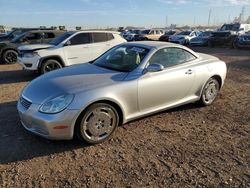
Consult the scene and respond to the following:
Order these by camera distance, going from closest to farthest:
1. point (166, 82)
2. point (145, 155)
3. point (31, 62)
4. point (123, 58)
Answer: point (145, 155)
point (166, 82)
point (123, 58)
point (31, 62)

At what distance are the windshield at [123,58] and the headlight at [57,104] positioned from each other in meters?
1.26

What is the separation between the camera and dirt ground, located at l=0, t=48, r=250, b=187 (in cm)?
339

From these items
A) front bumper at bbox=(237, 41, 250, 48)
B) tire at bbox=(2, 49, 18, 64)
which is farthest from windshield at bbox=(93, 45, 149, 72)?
front bumper at bbox=(237, 41, 250, 48)

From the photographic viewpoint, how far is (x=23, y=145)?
13.9 feet

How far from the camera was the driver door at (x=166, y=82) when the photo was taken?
469cm

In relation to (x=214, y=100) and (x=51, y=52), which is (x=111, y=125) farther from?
(x=51, y=52)

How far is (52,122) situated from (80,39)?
6479 mm

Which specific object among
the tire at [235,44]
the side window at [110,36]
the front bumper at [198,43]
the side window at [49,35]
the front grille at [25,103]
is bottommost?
the front bumper at [198,43]

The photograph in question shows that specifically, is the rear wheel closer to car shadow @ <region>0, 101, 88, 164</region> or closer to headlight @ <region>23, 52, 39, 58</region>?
headlight @ <region>23, 52, 39, 58</region>

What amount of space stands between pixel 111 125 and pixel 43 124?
1091 millimetres

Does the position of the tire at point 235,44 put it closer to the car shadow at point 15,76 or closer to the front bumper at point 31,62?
the car shadow at point 15,76

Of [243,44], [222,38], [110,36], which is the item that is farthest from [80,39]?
[222,38]

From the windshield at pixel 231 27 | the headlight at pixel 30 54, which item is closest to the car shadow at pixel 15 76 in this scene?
the headlight at pixel 30 54

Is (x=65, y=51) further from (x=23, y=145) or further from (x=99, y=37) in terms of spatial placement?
(x=23, y=145)
